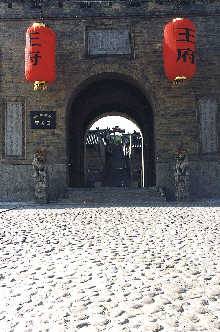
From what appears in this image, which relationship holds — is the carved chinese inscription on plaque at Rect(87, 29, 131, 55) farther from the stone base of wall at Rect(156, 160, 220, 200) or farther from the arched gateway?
the stone base of wall at Rect(156, 160, 220, 200)

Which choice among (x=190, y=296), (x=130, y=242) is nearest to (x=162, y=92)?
(x=130, y=242)

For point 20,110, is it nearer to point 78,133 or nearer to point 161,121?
point 78,133

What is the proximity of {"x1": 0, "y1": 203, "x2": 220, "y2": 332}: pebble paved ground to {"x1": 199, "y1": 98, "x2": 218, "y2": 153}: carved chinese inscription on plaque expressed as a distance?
6.46 m

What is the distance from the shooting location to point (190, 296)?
7.38ft

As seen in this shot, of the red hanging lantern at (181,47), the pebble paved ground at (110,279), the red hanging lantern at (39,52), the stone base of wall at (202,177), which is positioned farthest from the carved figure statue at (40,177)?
the red hanging lantern at (181,47)

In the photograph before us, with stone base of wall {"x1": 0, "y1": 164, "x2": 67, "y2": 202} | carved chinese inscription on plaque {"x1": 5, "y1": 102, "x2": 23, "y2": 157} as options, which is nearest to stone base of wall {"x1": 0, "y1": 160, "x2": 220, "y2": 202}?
stone base of wall {"x1": 0, "y1": 164, "x2": 67, "y2": 202}

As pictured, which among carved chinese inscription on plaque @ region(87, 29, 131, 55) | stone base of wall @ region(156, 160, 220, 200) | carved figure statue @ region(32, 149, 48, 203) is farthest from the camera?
carved chinese inscription on plaque @ region(87, 29, 131, 55)

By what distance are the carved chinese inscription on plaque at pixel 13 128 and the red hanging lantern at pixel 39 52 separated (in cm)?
204

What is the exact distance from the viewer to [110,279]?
2.67 m

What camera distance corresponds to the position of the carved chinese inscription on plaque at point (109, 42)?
11289 millimetres

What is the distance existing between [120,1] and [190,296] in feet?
37.1

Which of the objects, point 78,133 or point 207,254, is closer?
point 207,254

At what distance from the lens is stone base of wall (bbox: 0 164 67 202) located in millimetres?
11023

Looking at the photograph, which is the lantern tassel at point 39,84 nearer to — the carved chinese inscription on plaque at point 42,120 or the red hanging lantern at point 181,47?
the carved chinese inscription on plaque at point 42,120
